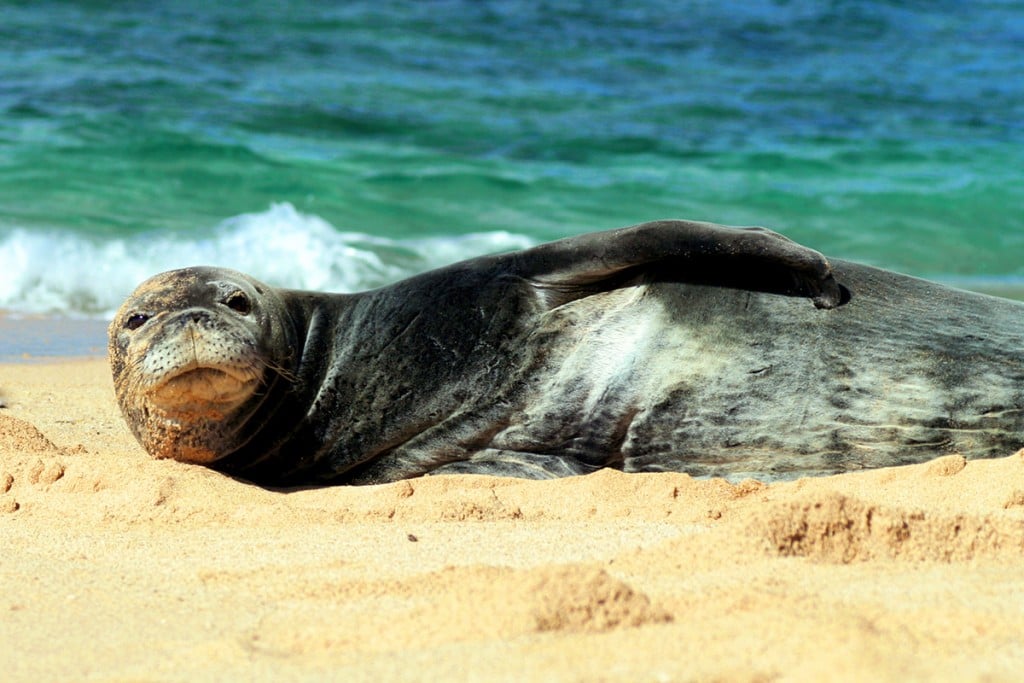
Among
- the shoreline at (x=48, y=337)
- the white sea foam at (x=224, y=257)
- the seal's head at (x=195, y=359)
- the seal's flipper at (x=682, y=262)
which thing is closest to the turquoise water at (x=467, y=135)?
the white sea foam at (x=224, y=257)

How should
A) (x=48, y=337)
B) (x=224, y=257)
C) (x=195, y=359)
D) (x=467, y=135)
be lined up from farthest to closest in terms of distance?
(x=467, y=135) → (x=224, y=257) → (x=48, y=337) → (x=195, y=359)

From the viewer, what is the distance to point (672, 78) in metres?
17.0

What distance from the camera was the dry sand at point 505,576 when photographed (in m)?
2.10

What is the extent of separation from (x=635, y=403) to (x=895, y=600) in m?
1.65

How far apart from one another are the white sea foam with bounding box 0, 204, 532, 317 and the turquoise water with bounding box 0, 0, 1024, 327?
28mm

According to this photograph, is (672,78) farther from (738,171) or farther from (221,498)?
(221,498)

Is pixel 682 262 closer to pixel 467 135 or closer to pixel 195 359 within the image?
pixel 195 359

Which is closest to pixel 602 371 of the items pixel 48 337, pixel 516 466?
pixel 516 466

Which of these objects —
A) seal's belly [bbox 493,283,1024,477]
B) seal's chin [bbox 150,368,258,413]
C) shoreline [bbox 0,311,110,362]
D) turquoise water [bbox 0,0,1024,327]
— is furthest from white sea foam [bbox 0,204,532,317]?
seal's belly [bbox 493,283,1024,477]

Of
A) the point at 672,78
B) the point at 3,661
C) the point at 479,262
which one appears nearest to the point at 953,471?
the point at 479,262

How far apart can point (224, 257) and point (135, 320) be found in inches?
209

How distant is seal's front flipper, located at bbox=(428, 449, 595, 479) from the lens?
398 cm

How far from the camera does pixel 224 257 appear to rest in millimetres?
9219

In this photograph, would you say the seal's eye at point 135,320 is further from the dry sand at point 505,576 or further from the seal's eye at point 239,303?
the dry sand at point 505,576
